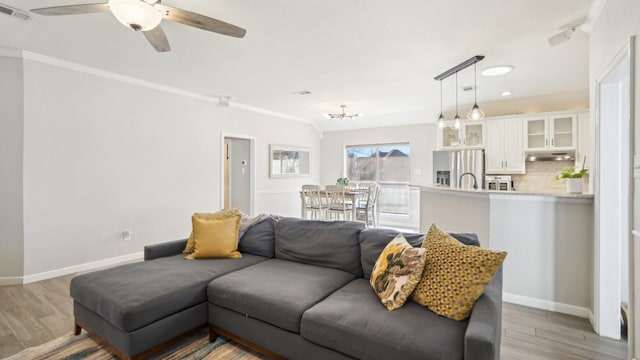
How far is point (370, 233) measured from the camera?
2.38 meters

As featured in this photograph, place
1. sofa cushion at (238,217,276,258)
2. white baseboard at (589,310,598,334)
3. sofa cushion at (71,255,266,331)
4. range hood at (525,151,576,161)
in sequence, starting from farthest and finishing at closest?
range hood at (525,151,576,161) < sofa cushion at (238,217,276,258) < white baseboard at (589,310,598,334) < sofa cushion at (71,255,266,331)

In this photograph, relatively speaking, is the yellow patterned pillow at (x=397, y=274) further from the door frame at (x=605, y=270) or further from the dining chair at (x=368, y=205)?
the dining chair at (x=368, y=205)

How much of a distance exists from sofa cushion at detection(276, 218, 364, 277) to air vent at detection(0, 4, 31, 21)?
2713mm

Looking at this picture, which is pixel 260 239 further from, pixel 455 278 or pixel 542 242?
pixel 542 242

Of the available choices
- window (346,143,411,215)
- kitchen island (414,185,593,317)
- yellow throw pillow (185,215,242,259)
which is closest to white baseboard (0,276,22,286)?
yellow throw pillow (185,215,242,259)

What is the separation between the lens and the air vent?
2402mm

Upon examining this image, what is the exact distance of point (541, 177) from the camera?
535 cm

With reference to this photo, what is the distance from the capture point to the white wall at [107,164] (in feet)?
11.3

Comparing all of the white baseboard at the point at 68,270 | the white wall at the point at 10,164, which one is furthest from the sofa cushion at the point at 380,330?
the white wall at the point at 10,164

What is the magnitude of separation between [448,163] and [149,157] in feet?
16.8

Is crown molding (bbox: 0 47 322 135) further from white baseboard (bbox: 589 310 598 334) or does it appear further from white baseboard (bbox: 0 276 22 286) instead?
white baseboard (bbox: 589 310 598 334)

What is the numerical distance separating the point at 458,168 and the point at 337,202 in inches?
94.2

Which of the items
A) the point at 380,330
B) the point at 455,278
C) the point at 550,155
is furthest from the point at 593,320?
the point at 550,155

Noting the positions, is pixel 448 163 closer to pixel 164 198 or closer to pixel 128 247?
pixel 164 198
